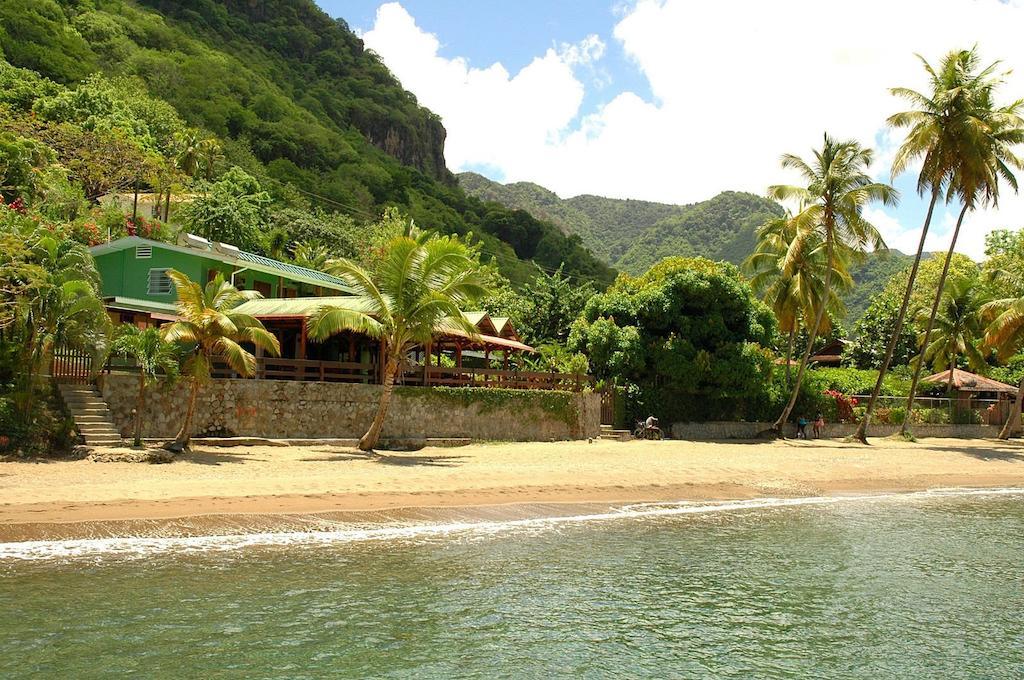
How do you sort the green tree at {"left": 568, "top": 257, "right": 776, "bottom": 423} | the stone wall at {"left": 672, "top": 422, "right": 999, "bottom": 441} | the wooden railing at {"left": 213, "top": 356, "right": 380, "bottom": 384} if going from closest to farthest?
the wooden railing at {"left": 213, "top": 356, "right": 380, "bottom": 384}, the green tree at {"left": 568, "top": 257, "right": 776, "bottom": 423}, the stone wall at {"left": 672, "top": 422, "right": 999, "bottom": 441}

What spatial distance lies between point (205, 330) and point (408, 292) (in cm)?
551

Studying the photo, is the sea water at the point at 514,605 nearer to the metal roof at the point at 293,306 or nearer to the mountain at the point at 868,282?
the metal roof at the point at 293,306

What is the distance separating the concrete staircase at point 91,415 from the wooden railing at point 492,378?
9.45 metres

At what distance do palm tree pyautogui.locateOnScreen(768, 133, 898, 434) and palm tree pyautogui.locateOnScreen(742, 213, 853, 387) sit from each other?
4.15 feet

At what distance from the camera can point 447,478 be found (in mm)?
20656

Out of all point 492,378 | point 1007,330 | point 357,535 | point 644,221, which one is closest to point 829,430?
point 1007,330

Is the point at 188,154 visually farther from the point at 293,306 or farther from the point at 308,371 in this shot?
the point at 308,371

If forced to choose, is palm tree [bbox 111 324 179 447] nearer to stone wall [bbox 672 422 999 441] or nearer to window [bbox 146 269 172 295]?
window [bbox 146 269 172 295]

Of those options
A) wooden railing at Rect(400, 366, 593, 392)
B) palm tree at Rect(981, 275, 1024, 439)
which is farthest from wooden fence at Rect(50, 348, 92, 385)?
palm tree at Rect(981, 275, 1024, 439)

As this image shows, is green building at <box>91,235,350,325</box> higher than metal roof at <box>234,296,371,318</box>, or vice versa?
green building at <box>91,235,350,325</box>

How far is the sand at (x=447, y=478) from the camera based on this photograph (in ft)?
50.1

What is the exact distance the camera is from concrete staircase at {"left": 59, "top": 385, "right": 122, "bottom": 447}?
21141 mm

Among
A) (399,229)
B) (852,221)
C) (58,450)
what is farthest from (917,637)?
(399,229)

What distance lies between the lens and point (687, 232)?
132 m
